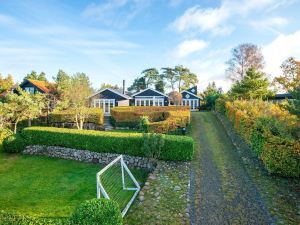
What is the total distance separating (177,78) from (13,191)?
63603 mm

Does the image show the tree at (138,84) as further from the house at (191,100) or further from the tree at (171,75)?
the house at (191,100)

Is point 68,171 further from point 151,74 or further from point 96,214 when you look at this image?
point 151,74

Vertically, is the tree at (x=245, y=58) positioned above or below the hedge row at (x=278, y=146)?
above

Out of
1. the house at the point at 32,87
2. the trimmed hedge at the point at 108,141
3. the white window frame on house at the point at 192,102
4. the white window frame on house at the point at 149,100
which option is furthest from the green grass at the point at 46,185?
the white window frame on house at the point at 192,102

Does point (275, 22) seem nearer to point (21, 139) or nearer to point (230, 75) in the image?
point (21, 139)

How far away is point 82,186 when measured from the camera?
1267 cm

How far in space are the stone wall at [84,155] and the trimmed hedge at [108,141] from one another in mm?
283

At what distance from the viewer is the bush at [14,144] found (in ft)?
62.7

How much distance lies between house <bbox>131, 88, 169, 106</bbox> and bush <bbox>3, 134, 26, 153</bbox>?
87.3ft

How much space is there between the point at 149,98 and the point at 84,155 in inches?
1102

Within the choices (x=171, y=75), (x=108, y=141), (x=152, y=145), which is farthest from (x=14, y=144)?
(x=171, y=75)

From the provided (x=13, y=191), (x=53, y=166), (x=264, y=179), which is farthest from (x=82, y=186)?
(x=264, y=179)

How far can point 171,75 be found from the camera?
7306cm

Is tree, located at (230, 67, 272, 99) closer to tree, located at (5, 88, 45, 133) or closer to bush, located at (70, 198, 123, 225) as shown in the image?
tree, located at (5, 88, 45, 133)
